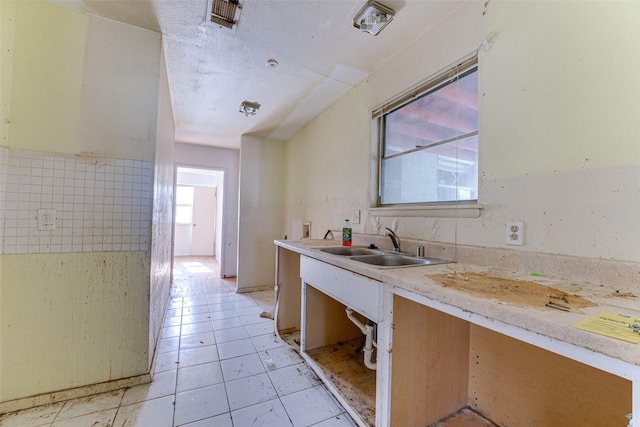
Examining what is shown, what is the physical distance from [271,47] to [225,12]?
1.25 ft

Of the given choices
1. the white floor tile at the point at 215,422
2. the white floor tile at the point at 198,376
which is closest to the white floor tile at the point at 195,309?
the white floor tile at the point at 198,376

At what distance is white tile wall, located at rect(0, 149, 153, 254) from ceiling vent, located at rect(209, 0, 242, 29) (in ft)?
3.32

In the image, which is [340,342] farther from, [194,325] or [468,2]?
[468,2]

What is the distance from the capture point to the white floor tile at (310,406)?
1360mm

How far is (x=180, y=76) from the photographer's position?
7.43 ft

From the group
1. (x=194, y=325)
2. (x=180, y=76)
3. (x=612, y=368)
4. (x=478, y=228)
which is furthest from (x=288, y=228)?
(x=612, y=368)

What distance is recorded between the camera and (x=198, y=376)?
1.72 meters

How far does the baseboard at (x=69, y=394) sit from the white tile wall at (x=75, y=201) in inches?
31.6

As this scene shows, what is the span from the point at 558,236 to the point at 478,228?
0.32 metres

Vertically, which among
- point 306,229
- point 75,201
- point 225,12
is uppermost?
point 225,12

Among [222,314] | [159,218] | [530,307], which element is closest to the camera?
[530,307]

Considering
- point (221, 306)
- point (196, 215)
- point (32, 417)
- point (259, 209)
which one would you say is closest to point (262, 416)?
point (32, 417)

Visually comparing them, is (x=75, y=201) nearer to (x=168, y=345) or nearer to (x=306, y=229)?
(x=168, y=345)

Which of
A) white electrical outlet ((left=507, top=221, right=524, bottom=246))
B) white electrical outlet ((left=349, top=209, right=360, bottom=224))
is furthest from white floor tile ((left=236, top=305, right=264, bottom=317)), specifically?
white electrical outlet ((left=507, top=221, right=524, bottom=246))
